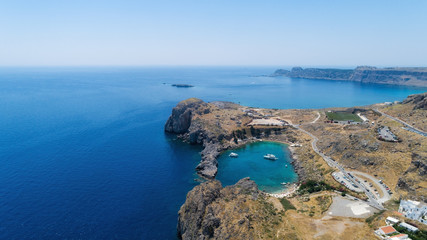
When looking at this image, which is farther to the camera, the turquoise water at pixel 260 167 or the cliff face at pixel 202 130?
the cliff face at pixel 202 130

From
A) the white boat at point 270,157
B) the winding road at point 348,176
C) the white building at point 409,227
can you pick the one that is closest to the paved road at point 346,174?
the winding road at point 348,176

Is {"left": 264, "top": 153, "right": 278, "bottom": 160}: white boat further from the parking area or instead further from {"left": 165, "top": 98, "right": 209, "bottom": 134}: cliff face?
{"left": 165, "top": 98, "right": 209, "bottom": 134}: cliff face

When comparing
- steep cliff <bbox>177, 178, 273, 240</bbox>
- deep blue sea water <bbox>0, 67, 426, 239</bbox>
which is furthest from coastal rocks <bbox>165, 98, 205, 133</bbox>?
steep cliff <bbox>177, 178, 273, 240</bbox>

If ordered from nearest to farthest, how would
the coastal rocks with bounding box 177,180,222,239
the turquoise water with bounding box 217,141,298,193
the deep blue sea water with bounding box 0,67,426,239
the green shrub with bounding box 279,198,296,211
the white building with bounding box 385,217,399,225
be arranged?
the white building with bounding box 385,217,399,225
the coastal rocks with bounding box 177,180,222,239
the deep blue sea water with bounding box 0,67,426,239
the green shrub with bounding box 279,198,296,211
the turquoise water with bounding box 217,141,298,193

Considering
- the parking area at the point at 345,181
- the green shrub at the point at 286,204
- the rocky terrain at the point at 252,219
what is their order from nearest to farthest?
the rocky terrain at the point at 252,219 → the green shrub at the point at 286,204 → the parking area at the point at 345,181

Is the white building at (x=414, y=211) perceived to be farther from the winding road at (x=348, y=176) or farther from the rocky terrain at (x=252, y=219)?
the rocky terrain at (x=252, y=219)

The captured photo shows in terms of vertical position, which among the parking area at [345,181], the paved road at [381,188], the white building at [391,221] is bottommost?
the parking area at [345,181]
